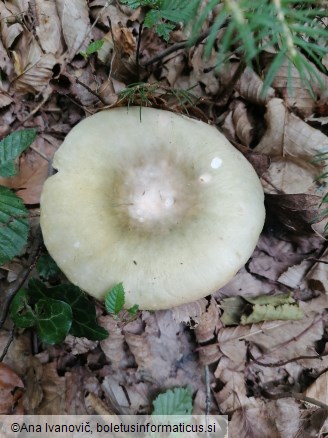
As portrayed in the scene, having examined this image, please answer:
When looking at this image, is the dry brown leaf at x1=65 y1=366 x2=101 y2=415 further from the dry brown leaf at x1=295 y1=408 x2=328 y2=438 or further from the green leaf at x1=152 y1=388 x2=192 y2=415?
the dry brown leaf at x1=295 y1=408 x2=328 y2=438

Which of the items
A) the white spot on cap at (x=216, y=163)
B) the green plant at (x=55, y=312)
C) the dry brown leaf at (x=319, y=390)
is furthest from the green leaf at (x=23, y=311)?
the dry brown leaf at (x=319, y=390)

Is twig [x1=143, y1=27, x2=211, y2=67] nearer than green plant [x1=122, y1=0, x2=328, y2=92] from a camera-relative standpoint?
No

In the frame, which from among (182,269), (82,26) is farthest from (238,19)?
(82,26)

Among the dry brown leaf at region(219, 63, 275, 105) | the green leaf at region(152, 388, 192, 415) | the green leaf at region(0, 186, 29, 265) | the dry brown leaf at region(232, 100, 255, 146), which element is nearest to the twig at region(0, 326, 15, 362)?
the green leaf at region(0, 186, 29, 265)

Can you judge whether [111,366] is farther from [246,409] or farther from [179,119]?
[179,119]

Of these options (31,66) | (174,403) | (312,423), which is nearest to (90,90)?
(31,66)
